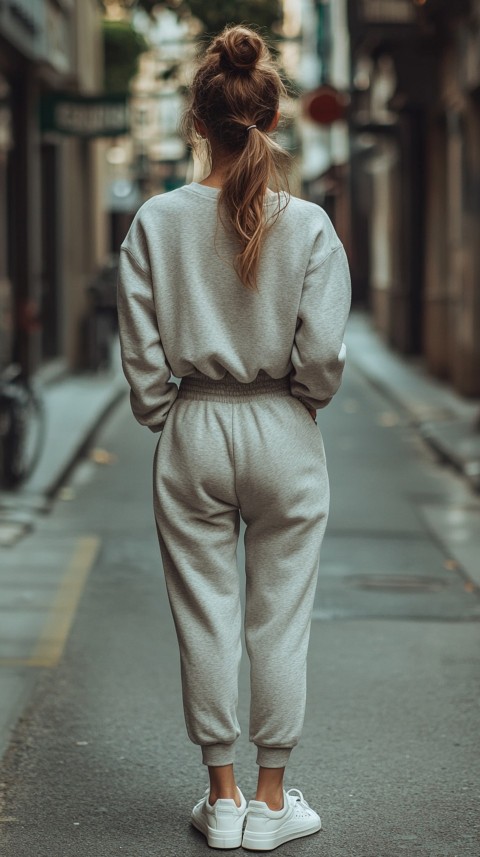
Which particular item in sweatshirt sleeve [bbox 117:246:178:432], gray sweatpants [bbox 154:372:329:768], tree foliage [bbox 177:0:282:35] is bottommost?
gray sweatpants [bbox 154:372:329:768]

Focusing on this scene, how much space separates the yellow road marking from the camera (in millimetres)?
5723

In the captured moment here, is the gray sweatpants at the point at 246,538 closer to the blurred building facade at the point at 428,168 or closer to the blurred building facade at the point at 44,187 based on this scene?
the blurred building facade at the point at 44,187

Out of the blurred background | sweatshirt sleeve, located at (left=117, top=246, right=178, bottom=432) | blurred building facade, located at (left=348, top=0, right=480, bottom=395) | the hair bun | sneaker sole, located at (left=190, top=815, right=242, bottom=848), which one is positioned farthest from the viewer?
blurred building facade, located at (left=348, top=0, right=480, bottom=395)

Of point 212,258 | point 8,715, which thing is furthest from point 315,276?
point 8,715

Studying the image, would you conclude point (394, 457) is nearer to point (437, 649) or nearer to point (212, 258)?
point (437, 649)

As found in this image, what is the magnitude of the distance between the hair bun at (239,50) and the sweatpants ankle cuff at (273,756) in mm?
1709

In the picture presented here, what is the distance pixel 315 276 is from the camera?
11.8 ft

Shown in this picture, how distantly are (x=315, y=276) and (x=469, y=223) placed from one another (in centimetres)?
1335

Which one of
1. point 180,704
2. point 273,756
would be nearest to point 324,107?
point 180,704

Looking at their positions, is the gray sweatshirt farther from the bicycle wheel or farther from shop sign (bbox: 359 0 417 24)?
shop sign (bbox: 359 0 417 24)

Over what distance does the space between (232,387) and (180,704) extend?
1.83 meters

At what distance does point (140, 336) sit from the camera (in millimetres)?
3645

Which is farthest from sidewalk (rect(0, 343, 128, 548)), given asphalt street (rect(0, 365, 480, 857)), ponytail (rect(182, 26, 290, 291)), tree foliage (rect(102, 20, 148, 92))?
tree foliage (rect(102, 20, 148, 92))

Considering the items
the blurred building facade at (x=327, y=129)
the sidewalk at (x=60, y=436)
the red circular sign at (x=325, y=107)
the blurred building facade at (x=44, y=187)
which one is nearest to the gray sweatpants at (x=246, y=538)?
the sidewalk at (x=60, y=436)
